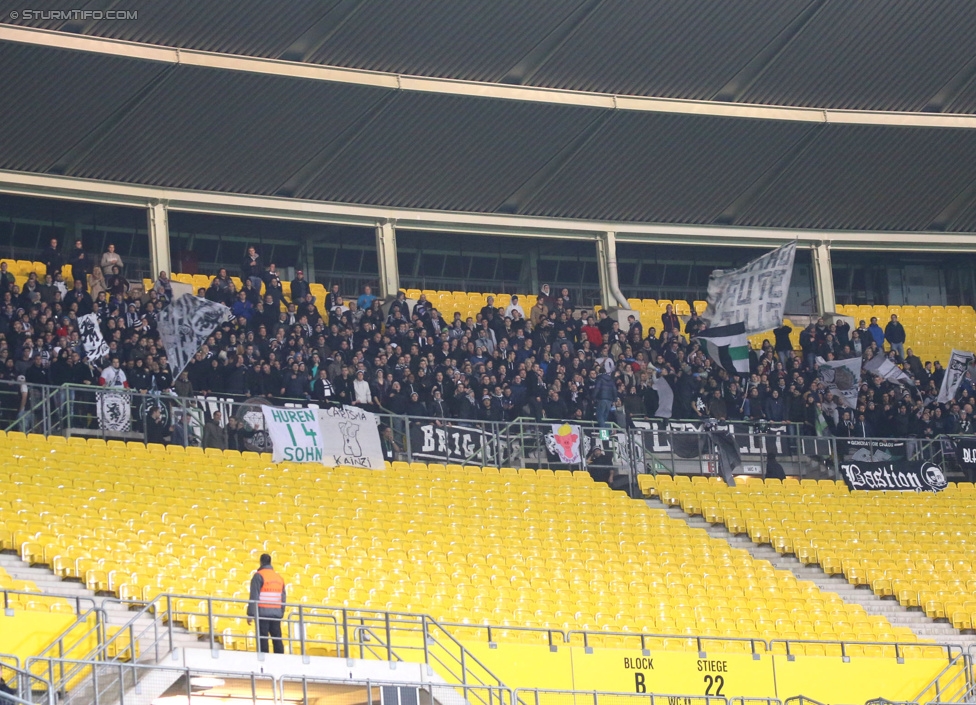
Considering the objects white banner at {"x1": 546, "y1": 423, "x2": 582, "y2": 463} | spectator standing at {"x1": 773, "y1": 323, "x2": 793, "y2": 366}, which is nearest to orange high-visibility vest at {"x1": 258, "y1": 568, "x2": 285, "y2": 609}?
white banner at {"x1": 546, "y1": 423, "x2": 582, "y2": 463}

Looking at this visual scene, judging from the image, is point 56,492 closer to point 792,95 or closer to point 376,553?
point 376,553

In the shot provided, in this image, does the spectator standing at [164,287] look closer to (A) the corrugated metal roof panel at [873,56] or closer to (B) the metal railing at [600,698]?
(B) the metal railing at [600,698]

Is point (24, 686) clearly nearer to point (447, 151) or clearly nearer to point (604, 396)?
point (604, 396)

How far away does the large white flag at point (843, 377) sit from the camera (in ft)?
101

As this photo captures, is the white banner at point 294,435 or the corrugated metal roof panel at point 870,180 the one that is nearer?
the white banner at point 294,435

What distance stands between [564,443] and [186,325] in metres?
6.28

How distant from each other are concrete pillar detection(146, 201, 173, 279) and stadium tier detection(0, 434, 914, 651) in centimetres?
807

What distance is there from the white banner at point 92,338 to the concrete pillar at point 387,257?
28.4 ft

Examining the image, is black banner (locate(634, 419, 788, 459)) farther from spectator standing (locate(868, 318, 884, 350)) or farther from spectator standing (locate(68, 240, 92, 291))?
spectator standing (locate(68, 240, 92, 291))

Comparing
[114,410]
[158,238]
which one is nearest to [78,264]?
[158,238]

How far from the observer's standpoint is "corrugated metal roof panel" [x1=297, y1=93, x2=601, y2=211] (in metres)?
31.7

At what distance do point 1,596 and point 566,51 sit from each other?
18599 millimetres

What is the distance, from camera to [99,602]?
17.2 meters

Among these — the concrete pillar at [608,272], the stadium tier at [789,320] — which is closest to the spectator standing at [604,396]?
the stadium tier at [789,320]
